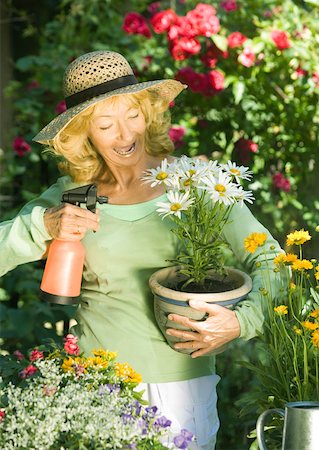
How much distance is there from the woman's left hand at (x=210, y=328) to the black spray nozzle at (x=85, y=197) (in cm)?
30

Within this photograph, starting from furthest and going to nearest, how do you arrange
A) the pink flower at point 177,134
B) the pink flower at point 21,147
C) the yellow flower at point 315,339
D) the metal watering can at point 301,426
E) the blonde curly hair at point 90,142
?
the pink flower at point 21,147
the pink flower at point 177,134
the blonde curly hair at point 90,142
the yellow flower at point 315,339
the metal watering can at point 301,426

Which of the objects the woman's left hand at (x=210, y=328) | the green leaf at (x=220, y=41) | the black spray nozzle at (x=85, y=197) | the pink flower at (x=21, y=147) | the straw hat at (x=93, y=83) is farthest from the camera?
the pink flower at (x=21, y=147)

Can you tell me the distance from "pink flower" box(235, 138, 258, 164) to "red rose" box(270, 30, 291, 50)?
16.6 inches

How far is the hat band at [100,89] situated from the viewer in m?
2.19

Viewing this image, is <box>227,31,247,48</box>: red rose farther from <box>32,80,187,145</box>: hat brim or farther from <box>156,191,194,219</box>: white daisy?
<box>156,191,194,219</box>: white daisy

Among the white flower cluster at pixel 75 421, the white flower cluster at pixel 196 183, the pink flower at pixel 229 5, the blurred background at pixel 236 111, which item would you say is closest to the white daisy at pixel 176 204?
the white flower cluster at pixel 196 183

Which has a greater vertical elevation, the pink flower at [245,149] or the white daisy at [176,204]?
the white daisy at [176,204]

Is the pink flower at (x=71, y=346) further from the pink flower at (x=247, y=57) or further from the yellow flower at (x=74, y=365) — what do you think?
the pink flower at (x=247, y=57)

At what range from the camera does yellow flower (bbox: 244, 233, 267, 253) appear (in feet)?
6.43

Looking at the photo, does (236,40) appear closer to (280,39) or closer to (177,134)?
(280,39)

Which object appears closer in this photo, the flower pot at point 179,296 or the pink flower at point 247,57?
the flower pot at point 179,296

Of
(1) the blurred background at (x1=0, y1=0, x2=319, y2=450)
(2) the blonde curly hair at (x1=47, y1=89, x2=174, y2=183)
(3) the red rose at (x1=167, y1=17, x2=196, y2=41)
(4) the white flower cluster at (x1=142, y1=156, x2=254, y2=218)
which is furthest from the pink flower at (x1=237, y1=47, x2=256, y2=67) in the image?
(4) the white flower cluster at (x1=142, y1=156, x2=254, y2=218)

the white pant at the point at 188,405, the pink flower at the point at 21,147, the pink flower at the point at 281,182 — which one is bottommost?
the pink flower at the point at 281,182

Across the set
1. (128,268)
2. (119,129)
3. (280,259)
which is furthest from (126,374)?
(119,129)
